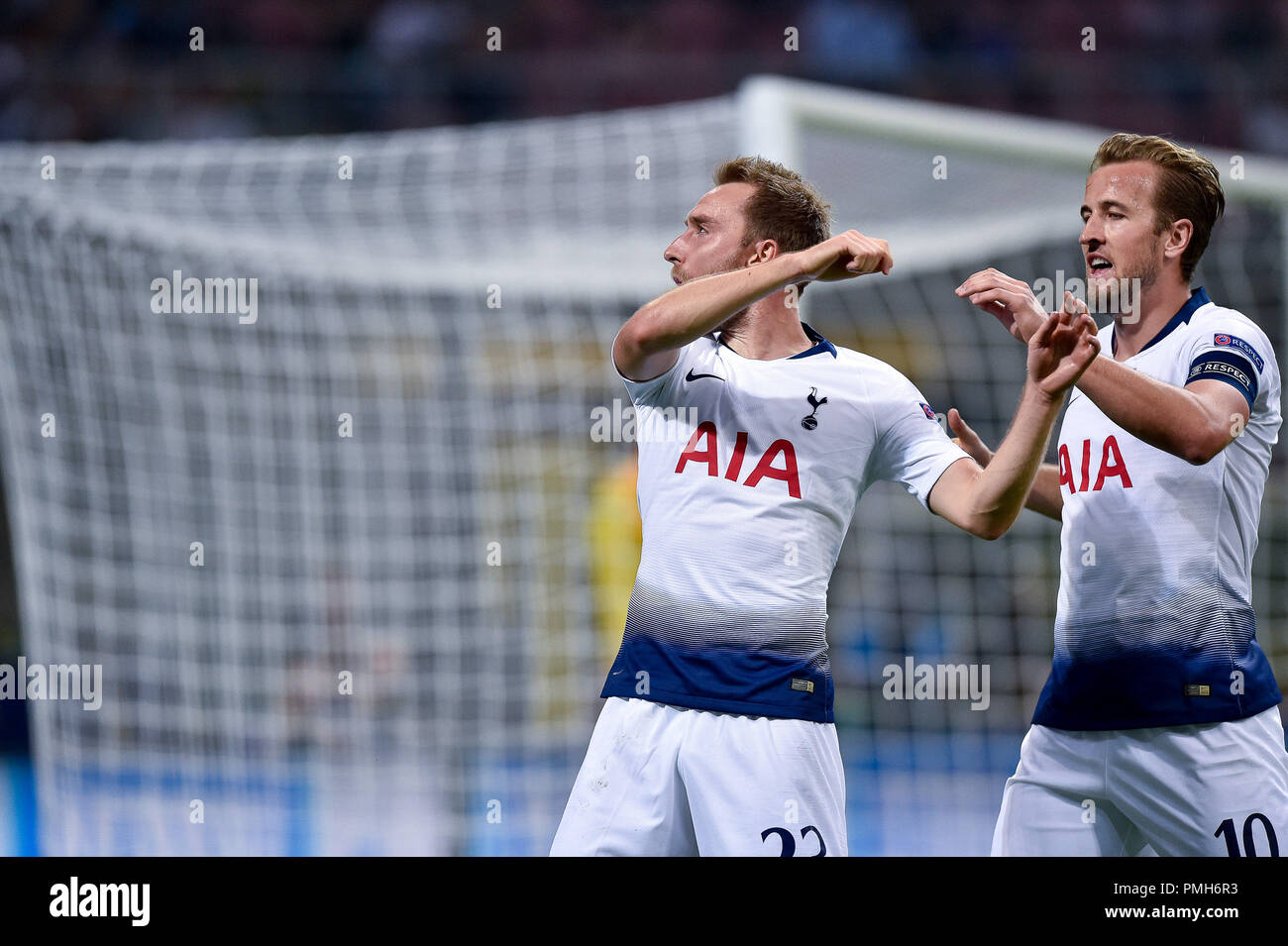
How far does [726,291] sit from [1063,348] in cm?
64

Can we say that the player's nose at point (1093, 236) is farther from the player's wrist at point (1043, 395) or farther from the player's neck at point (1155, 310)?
the player's wrist at point (1043, 395)

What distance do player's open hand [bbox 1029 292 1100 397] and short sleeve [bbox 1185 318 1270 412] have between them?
395 mm

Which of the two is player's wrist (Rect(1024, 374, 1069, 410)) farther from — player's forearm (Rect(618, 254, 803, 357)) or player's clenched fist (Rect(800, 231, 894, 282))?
player's forearm (Rect(618, 254, 803, 357))

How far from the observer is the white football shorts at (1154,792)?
273cm

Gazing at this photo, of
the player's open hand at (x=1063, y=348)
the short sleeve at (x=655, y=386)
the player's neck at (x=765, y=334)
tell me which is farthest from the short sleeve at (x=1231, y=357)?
the short sleeve at (x=655, y=386)

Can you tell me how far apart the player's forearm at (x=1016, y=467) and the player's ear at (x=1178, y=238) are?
2.17 feet

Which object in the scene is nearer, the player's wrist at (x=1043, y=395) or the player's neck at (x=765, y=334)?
the player's wrist at (x=1043, y=395)

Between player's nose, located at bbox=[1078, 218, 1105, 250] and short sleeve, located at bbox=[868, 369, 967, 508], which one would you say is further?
player's nose, located at bbox=[1078, 218, 1105, 250]

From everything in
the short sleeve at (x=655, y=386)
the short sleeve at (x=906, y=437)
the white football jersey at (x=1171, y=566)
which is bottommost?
the white football jersey at (x=1171, y=566)

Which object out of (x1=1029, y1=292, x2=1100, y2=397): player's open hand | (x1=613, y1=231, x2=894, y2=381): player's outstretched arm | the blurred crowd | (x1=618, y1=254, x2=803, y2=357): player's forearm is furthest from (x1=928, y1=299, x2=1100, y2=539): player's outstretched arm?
the blurred crowd

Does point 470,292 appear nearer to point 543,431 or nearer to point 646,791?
point 543,431

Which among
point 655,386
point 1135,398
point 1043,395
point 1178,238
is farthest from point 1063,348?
point 655,386

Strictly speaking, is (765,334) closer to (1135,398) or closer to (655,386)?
(655,386)

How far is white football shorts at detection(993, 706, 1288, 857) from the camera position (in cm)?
273
